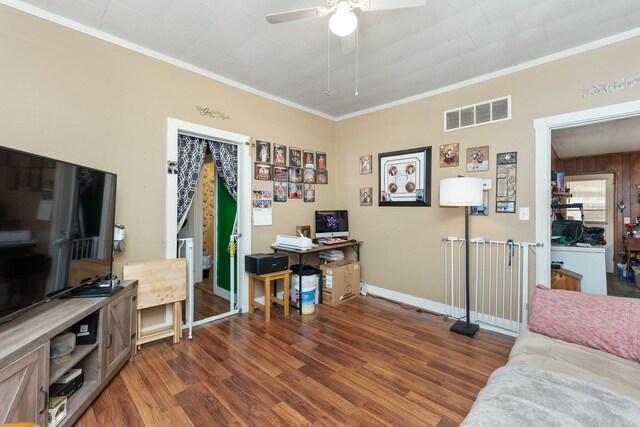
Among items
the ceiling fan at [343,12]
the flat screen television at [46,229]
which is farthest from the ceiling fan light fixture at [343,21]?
the flat screen television at [46,229]

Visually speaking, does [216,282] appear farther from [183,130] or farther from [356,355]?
[356,355]

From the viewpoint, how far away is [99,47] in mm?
2297

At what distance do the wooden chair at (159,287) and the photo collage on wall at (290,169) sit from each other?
1.42 meters

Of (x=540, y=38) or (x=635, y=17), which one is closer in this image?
(x=635, y=17)

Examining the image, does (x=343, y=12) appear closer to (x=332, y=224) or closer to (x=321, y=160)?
(x=321, y=160)

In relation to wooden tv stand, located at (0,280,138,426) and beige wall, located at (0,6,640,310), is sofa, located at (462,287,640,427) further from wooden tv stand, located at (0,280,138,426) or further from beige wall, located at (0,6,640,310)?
wooden tv stand, located at (0,280,138,426)

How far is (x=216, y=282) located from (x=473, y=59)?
13.4ft

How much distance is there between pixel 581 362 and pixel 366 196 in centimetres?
286

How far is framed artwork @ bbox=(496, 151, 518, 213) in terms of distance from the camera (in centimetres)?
278

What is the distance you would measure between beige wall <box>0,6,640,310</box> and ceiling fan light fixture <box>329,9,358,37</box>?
1867mm

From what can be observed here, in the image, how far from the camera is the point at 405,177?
142 inches

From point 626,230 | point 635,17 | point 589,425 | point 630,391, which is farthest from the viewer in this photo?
point 626,230

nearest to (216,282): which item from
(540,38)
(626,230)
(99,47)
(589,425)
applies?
(99,47)

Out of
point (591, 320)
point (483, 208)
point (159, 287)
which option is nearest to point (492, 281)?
point (483, 208)
